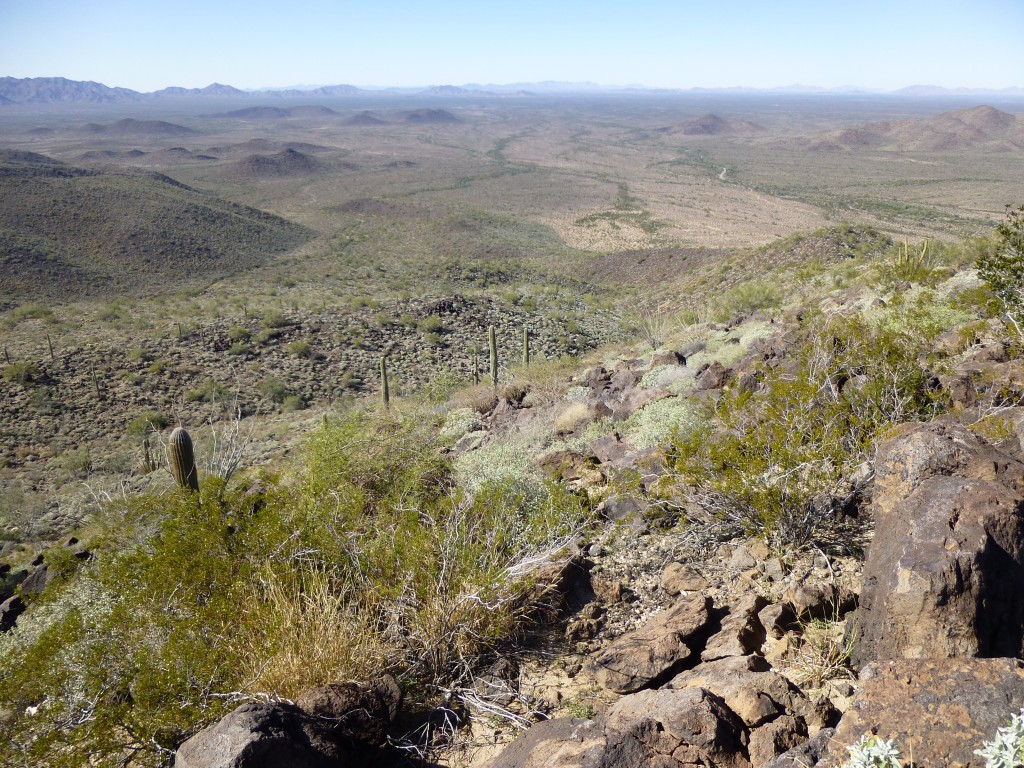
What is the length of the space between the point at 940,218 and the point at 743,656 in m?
55.4

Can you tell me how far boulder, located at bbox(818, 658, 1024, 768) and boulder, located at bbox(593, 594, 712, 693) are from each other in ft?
4.19

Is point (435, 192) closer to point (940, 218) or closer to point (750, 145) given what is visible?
point (940, 218)

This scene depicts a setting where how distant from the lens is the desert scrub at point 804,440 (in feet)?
15.6

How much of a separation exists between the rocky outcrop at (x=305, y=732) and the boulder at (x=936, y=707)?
211cm

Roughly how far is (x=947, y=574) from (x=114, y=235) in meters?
48.7

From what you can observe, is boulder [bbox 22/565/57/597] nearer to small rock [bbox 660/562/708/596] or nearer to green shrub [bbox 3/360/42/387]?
small rock [bbox 660/562/708/596]

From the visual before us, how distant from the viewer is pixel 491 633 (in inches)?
167

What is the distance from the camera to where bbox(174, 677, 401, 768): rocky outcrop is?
2.75m

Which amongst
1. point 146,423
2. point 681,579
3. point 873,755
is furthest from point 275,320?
point 873,755

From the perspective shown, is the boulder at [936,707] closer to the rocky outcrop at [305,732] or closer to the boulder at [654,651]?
the boulder at [654,651]

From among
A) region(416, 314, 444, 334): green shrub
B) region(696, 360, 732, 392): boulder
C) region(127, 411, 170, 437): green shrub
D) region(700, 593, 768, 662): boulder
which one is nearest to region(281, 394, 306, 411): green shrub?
region(127, 411, 170, 437): green shrub

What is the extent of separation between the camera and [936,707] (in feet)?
7.82

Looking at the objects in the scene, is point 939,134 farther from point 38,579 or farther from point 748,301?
point 38,579

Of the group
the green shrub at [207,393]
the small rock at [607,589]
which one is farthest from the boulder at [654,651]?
the green shrub at [207,393]
